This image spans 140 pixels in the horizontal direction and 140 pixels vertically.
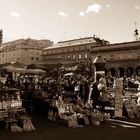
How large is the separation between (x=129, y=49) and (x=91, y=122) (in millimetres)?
52125

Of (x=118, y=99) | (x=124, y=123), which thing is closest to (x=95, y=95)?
(x=118, y=99)

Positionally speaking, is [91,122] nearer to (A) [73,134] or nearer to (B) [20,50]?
(A) [73,134]

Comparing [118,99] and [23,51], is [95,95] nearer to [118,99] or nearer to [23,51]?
[118,99]

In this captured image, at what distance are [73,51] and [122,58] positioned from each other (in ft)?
58.4

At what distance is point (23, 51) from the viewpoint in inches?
3666

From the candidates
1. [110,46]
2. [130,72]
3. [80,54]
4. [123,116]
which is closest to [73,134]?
[123,116]

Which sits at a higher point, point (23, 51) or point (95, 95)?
point (23, 51)

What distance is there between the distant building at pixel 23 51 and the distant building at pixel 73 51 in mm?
9228

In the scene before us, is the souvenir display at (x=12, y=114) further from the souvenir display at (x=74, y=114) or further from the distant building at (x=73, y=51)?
the distant building at (x=73, y=51)

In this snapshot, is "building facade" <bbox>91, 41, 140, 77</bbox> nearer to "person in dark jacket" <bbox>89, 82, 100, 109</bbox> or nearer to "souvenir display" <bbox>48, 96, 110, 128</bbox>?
"person in dark jacket" <bbox>89, 82, 100, 109</bbox>

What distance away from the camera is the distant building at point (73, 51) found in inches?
2963

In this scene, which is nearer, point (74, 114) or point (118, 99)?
point (74, 114)

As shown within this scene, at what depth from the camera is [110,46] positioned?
221 ft

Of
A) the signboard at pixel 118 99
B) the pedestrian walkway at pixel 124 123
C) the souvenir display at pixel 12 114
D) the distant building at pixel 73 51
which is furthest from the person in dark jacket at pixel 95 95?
the distant building at pixel 73 51
